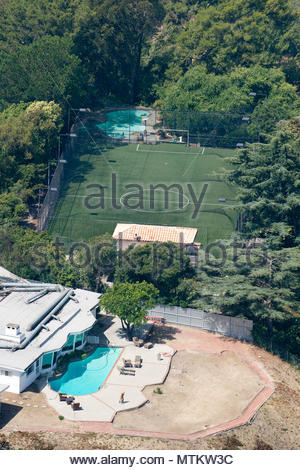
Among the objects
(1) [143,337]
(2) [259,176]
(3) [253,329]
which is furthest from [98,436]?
(2) [259,176]

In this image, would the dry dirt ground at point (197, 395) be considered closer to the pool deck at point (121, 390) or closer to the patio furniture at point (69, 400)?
the pool deck at point (121, 390)

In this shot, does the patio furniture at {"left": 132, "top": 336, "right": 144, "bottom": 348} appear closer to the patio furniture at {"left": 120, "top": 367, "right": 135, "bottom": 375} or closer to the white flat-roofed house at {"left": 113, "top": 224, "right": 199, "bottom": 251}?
the patio furniture at {"left": 120, "top": 367, "right": 135, "bottom": 375}

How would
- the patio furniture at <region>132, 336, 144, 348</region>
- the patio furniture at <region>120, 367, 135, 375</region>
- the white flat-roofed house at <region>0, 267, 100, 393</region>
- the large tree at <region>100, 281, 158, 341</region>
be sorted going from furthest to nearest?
the patio furniture at <region>132, 336, 144, 348</region> < the large tree at <region>100, 281, 158, 341</region> < the patio furniture at <region>120, 367, 135, 375</region> < the white flat-roofed house at <region>0, 267, 100, 393</region>

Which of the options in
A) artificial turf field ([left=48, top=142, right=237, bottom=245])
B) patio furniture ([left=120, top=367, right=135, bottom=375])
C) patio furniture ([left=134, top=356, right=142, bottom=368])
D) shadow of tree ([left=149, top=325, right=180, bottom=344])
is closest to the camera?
patio furniture ([left=120, top=367, right=135, bottom=375])

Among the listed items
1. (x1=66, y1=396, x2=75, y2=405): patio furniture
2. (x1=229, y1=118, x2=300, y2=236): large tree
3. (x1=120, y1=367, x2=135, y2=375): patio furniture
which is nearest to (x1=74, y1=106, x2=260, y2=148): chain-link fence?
(x1=229, y1=118, x2=300, y2=236): large tree

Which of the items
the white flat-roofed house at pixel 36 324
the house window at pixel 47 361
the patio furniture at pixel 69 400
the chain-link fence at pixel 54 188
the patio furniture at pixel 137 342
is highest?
the chain-link fence at pixel 54 188

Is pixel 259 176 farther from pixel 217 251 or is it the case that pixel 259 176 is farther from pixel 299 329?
pixel 299 329

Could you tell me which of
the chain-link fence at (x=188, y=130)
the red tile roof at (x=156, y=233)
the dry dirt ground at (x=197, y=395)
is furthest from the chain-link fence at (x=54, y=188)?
the dry dirt ground at (x=197, y=395)
